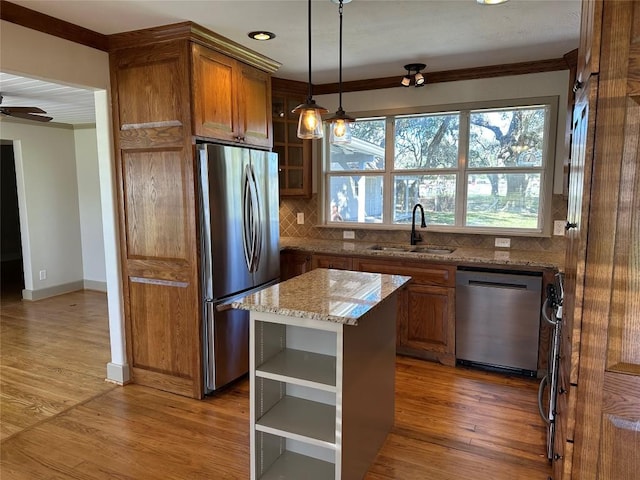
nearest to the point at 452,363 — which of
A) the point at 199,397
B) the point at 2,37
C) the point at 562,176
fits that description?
the point at 562,176

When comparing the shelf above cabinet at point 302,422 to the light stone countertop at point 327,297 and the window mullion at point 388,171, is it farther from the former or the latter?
the window mullion at point 388,171

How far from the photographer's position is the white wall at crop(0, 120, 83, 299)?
5531 mm

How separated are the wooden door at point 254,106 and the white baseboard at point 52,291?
418 centimetres

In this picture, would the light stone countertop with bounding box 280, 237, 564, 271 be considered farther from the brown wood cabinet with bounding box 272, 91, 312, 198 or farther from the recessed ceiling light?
the recessed ceiling light

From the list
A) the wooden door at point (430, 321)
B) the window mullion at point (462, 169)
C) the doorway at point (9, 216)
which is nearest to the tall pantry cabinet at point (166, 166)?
the wooden door at point (430, 321)

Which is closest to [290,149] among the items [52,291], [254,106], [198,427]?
[254,106]

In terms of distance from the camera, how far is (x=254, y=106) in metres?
3.43

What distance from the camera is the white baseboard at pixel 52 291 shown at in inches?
223

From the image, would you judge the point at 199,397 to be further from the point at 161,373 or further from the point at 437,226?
the point at 437,226

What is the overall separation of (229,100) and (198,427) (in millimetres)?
2246

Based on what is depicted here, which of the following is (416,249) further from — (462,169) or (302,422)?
(302,422)

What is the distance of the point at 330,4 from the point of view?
7.86 ft

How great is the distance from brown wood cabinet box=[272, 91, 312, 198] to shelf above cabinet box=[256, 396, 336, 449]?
98.8 inches

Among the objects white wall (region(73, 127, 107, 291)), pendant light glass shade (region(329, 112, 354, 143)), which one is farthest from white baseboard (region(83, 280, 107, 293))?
pendant light glass shade (region(329, 112, 354, 143))
